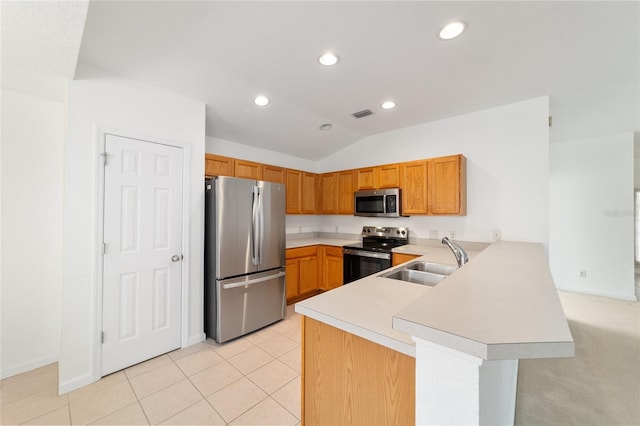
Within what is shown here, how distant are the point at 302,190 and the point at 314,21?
278 cm

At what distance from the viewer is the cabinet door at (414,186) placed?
10.7ft

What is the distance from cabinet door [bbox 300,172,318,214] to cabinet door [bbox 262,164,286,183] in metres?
0.47

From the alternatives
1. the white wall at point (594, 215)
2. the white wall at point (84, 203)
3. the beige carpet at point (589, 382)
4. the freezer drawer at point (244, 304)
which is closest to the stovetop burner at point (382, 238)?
the freezer drawer at point (244, 304)

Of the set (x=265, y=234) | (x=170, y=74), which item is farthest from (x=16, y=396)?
(x=170, y=74)

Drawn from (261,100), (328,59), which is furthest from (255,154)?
(328,59)

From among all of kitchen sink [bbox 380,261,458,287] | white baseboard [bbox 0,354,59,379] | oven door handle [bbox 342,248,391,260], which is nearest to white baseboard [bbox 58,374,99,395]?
white baseboard [bbox 0,354,59,379]

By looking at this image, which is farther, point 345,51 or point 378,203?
point 378,203

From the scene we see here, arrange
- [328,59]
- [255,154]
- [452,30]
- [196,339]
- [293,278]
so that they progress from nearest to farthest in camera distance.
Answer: [452,30] → [328,59] → [196,339] → [293,278] → [255,154]

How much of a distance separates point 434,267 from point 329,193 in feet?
8.24

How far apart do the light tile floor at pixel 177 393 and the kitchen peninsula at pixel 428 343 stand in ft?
2.56

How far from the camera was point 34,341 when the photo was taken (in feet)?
7.09

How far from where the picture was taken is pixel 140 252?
2277 mm

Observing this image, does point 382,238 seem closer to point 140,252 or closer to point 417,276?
point 417,276

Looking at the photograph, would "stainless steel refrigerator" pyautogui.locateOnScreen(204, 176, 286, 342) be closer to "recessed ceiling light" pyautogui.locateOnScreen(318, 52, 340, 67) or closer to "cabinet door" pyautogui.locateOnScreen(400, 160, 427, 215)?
"recessed ceiling light" pyautogui.locateOnScreen(318, 52, 340, 67)
